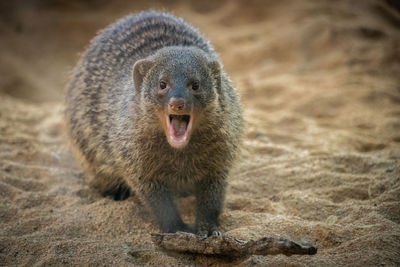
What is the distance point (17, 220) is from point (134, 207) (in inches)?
31.8

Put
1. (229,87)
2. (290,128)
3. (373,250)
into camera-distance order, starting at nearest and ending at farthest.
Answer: (373,250)
(229,87)
(290,128)

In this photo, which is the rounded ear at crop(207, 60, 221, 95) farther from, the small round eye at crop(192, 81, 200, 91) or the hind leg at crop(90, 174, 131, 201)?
the hind leg at crop(90, 174, 131, 201)

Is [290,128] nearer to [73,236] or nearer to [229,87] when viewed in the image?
[229,87]

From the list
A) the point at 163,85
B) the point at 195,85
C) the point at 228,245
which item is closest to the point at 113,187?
the point at 163,85

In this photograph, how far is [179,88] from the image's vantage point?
8.63ft

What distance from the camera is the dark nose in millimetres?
2479

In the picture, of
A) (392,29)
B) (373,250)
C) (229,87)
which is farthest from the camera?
(392,29)

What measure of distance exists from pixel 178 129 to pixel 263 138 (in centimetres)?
198

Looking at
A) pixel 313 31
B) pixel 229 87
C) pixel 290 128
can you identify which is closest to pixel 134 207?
pixel 229 87

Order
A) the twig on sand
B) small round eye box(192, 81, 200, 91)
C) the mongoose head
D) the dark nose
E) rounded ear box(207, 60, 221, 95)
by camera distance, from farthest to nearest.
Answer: rounded ear box(207, 60, 221, 95) → small round eye box(192, 81, 200, 91) → the mongoose head → the dark nose → the twig on sand

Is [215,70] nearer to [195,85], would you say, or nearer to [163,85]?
[195,85]

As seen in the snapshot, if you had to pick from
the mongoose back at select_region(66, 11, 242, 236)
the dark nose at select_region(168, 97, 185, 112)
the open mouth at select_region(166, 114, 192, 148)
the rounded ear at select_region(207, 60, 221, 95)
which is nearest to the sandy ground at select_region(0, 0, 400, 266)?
the mongoose back at select_region(66, 11, 242, 236)

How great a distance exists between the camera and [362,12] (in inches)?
285

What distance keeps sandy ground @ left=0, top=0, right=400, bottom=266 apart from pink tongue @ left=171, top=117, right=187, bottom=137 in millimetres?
709
